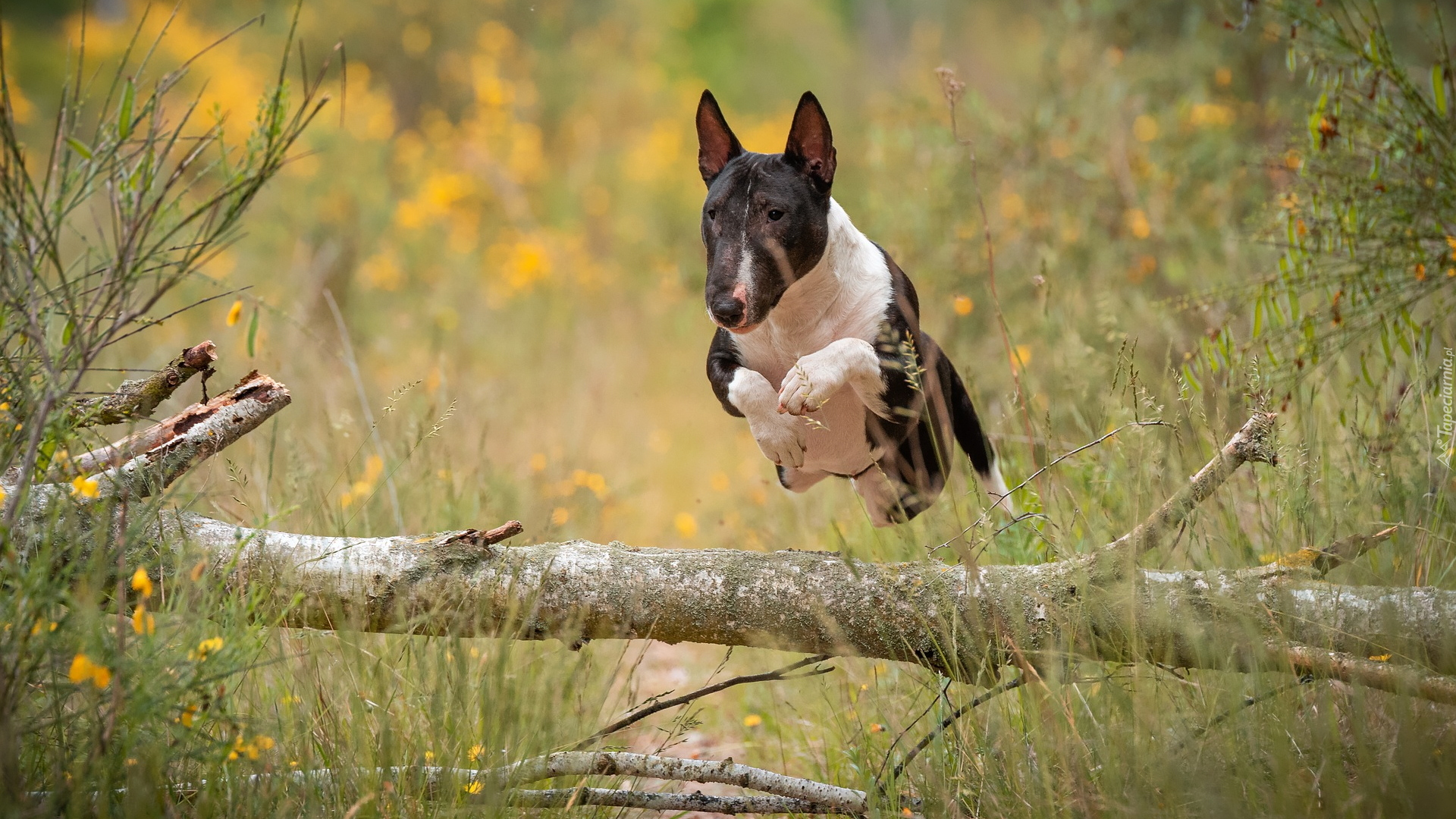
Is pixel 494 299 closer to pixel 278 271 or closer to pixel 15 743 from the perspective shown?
pixel 278 271

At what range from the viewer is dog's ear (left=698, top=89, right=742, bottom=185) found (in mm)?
2879

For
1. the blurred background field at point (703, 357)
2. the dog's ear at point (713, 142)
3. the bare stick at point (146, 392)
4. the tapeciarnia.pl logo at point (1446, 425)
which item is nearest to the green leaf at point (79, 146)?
the blurred background field at point (703, 357)

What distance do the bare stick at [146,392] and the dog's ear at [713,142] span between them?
4.69 ft

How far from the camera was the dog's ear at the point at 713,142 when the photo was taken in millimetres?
2879

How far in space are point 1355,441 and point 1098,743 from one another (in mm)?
1467

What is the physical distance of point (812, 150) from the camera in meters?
2.83

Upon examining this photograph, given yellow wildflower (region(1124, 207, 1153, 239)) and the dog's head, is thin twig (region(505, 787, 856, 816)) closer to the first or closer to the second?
the dog's head

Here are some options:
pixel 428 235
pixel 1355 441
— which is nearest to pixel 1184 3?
pixel 1355 441

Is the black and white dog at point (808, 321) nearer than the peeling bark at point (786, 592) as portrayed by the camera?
No

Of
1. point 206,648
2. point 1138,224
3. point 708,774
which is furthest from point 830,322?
point 1138,224

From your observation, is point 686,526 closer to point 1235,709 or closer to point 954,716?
point 954,716

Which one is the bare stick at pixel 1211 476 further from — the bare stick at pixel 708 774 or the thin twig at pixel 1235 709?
the bare stick at pixel 708 774

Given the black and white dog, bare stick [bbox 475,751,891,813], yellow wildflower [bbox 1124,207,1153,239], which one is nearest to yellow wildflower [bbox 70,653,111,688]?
bare stick [bbox 475,751,891,813]

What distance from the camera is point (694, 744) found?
3.59 m
